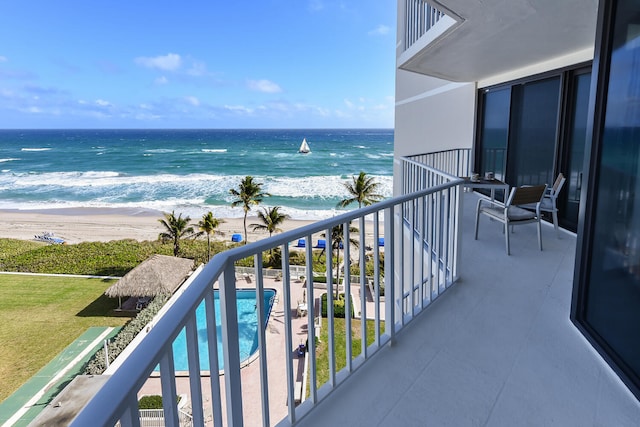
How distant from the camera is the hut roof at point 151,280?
12.7 metres

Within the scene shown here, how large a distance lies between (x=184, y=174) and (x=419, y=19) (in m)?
29.8

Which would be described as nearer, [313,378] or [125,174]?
[313,378]

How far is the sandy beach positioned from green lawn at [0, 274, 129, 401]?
15.9 feet

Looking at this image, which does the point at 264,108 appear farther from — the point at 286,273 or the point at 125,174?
the point at 286,273

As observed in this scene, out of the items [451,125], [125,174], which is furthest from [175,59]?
[451,125]

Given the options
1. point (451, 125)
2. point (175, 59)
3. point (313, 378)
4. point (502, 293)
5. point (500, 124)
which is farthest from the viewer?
point (175, 59)

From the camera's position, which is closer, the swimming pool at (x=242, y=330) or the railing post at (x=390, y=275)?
the railing post at (x=390, y=275)

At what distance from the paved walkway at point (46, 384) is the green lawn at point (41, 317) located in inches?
11.1

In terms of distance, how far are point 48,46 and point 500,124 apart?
59.8 m

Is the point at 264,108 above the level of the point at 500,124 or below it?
above

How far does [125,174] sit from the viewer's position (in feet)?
109

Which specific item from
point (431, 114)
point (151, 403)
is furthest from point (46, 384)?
point (431, 114)

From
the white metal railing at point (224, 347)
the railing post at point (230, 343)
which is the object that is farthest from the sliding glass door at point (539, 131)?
the railing post at point (230, 343)

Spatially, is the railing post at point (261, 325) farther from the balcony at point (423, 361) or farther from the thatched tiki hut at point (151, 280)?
the thatched tiki hut at point (151, 280)
